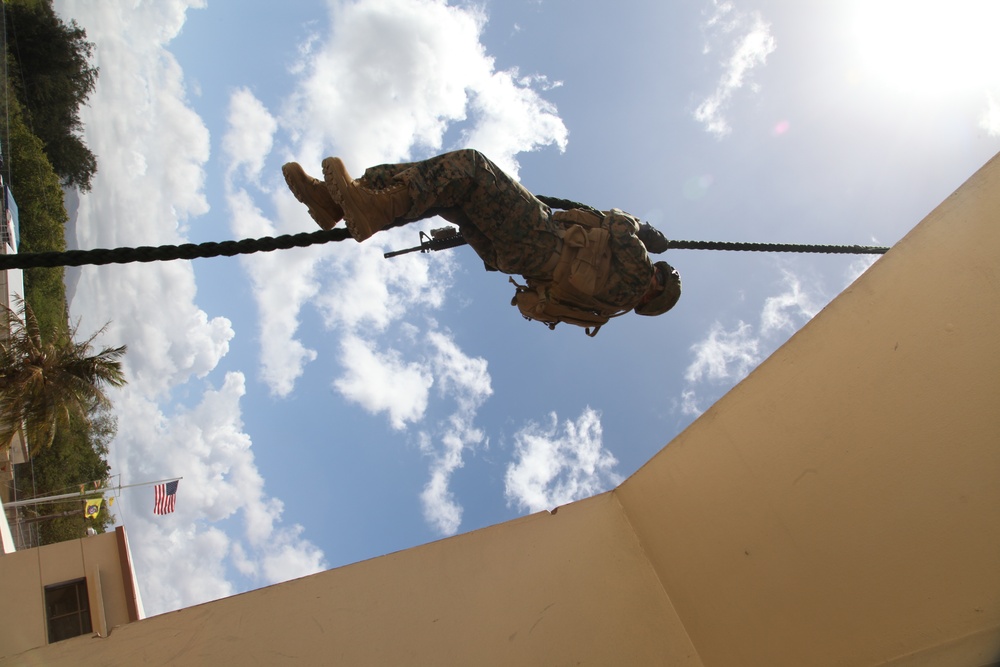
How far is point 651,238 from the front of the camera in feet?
11.2

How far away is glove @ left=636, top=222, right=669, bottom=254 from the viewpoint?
337 centimetres

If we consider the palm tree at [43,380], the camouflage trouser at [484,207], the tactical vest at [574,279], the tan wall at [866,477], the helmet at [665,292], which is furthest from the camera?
the palm tree at [43,380]

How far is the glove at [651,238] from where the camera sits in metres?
3.37

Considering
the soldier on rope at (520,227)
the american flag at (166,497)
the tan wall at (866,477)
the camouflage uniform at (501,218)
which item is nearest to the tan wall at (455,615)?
the tan wall at (866,477)

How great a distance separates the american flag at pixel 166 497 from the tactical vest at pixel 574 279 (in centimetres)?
1436

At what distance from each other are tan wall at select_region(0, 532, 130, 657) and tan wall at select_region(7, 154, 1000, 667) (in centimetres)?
532

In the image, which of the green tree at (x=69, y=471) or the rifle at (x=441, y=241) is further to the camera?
the green tree at (x=69, y=471)

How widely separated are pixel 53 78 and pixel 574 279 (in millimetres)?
29370

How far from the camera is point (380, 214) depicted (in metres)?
2.27

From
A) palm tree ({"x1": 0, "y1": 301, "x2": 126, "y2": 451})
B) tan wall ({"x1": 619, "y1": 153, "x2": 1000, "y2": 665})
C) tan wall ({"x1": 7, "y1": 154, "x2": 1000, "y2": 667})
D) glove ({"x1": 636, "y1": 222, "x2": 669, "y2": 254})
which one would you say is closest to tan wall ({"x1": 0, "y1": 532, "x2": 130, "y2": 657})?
palm tree ({"x1": 0, "y1": 301, "x2": 126, "y2": 451})

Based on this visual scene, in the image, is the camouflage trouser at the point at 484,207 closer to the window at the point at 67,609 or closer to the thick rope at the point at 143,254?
the thick rope at the point at 143,254

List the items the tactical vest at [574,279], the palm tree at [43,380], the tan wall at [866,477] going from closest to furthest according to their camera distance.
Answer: the tan wall at [866,477] < the tactical vest at [574,279] < the palm tree at [43,380]

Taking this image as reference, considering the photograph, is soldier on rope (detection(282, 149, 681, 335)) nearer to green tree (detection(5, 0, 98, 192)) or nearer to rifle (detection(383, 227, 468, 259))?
rifle (detection(383, 227, 468, 259))

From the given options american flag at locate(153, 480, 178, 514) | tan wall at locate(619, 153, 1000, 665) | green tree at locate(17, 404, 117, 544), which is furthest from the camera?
green tree at locate(17, 404, 117, 544)
